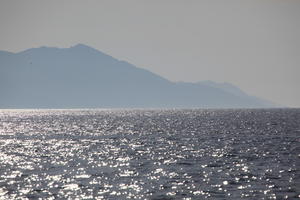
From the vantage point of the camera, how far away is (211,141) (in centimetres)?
10738

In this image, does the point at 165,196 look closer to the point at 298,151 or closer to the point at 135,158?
the point at 135,158

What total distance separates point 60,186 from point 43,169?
45.4 ft

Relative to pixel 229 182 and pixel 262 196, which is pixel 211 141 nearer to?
pixel 229 182

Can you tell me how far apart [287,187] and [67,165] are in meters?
31.5

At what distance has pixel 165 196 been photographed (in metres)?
48.3

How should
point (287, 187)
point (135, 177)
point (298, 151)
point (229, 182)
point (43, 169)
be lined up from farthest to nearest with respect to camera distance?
1. point (298, 151)
2. point (43, 169)
3. point (135, 177)
4. point (229, 182)
5. point (287, 187)

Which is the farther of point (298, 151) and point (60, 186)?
point (298, 151)

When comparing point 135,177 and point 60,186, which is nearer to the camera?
point 60,186

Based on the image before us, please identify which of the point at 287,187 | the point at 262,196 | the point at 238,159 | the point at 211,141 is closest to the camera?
the point at 262,196

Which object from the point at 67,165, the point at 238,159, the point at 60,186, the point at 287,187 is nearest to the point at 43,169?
the point at 67,165

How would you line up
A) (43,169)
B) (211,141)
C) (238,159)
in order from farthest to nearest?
(211,141)
(238,159)
(43,169)

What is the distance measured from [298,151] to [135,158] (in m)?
25.9

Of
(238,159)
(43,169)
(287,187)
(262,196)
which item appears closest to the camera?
(262,196)

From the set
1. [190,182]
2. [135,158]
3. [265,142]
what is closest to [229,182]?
[190,182]
